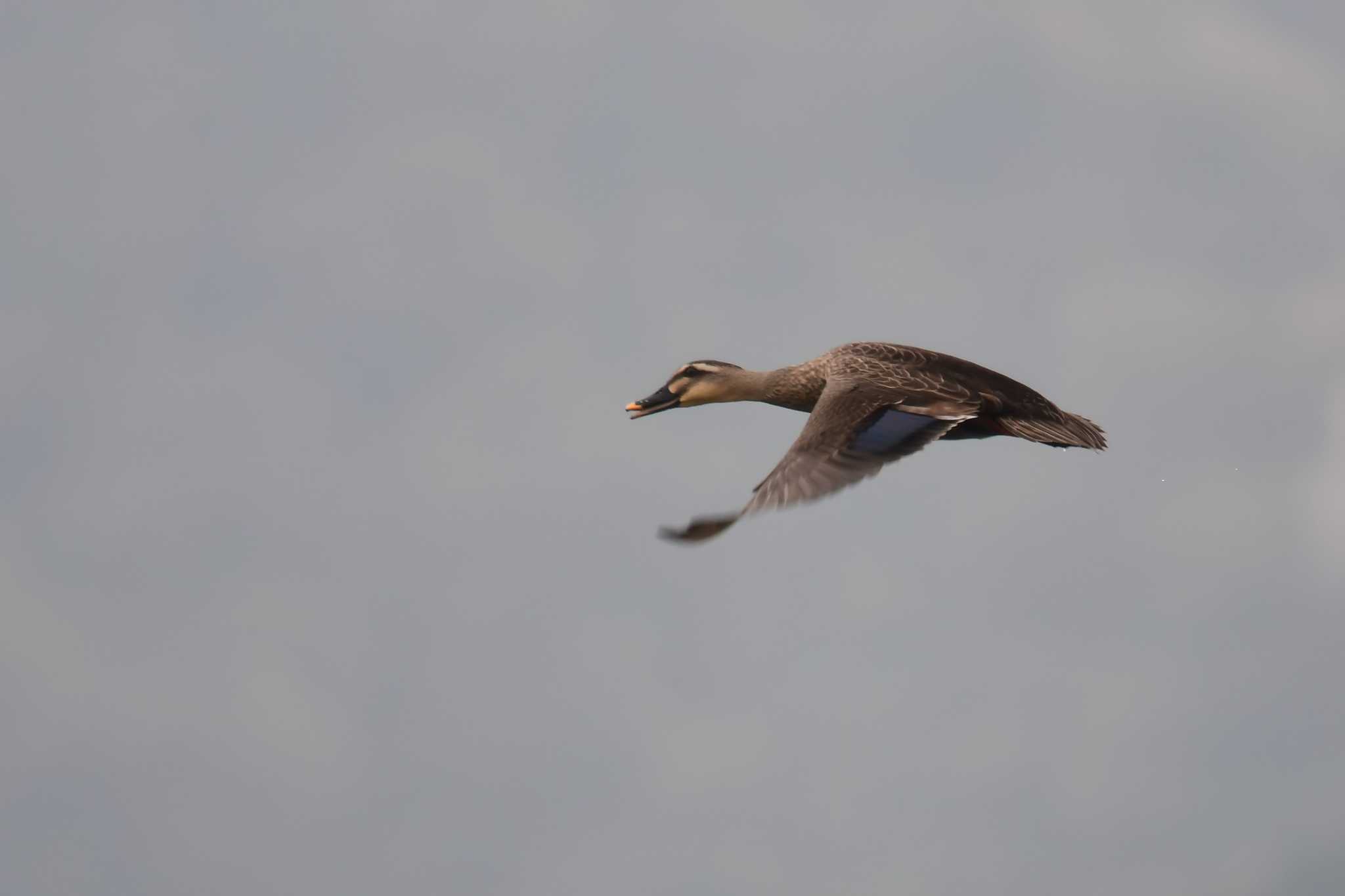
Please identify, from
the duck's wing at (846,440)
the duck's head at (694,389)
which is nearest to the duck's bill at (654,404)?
the duck's head at (694,389)

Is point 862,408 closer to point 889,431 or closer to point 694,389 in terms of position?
point 889,431

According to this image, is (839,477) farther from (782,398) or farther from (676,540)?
(782,398)

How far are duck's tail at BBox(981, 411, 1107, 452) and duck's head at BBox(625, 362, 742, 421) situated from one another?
2795 millimetres

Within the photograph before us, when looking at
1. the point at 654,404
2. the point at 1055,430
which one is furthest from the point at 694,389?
the point at 1055,430

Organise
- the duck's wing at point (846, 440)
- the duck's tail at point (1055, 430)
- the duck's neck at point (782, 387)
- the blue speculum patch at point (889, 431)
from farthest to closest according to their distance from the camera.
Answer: the duck's neck at point (782, 387) → the duck's tail at point (1055, 430) → the blue speculum patch at point (889, 431) → the duck's wing at point (846, 440)

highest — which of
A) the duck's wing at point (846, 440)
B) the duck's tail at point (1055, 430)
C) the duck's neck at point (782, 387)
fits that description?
the duck's neck at point (782, 387)

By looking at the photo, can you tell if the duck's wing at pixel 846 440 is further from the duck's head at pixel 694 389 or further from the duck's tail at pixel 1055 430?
the duck's head at pixel 694 389

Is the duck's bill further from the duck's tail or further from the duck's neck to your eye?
the duck's tail

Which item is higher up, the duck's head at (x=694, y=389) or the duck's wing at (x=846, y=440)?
the duck's head at (x=694, y=389)

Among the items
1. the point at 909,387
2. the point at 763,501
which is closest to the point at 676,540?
the point at 763,501

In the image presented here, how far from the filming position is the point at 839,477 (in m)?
15.5

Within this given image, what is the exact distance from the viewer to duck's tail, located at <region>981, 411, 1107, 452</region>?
18.1 metres

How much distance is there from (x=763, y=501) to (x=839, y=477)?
684 millimetres

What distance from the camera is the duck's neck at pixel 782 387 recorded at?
19.0 metres
